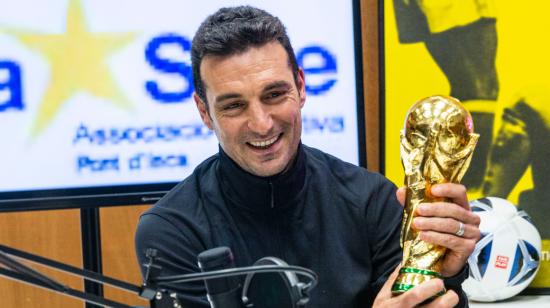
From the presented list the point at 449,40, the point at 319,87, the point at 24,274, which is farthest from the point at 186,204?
the point at 449,40

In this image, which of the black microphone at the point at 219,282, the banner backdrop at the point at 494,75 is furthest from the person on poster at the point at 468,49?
the black microphone at the point at 219,282

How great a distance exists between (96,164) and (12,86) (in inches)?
11.2

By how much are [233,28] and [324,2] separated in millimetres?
674

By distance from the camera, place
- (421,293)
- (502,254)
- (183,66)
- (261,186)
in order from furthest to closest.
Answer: (183,66), (502,254), (261,186), (421,293)

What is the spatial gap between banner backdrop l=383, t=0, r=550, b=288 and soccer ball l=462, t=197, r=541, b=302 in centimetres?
14

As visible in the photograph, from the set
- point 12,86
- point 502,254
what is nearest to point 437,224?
point 502,254

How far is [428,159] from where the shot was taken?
114cm

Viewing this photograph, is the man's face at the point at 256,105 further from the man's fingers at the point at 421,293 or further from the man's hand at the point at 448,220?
the man's fingers at the point at 421,293

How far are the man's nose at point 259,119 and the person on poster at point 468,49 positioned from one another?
34.9 inches

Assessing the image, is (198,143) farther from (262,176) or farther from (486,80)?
(486,80)

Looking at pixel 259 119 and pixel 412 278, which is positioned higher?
pixel 259 119

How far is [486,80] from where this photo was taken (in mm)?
2119

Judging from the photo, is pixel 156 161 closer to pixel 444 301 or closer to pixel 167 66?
pixel 167 66

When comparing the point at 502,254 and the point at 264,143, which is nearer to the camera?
the point at 264,143
